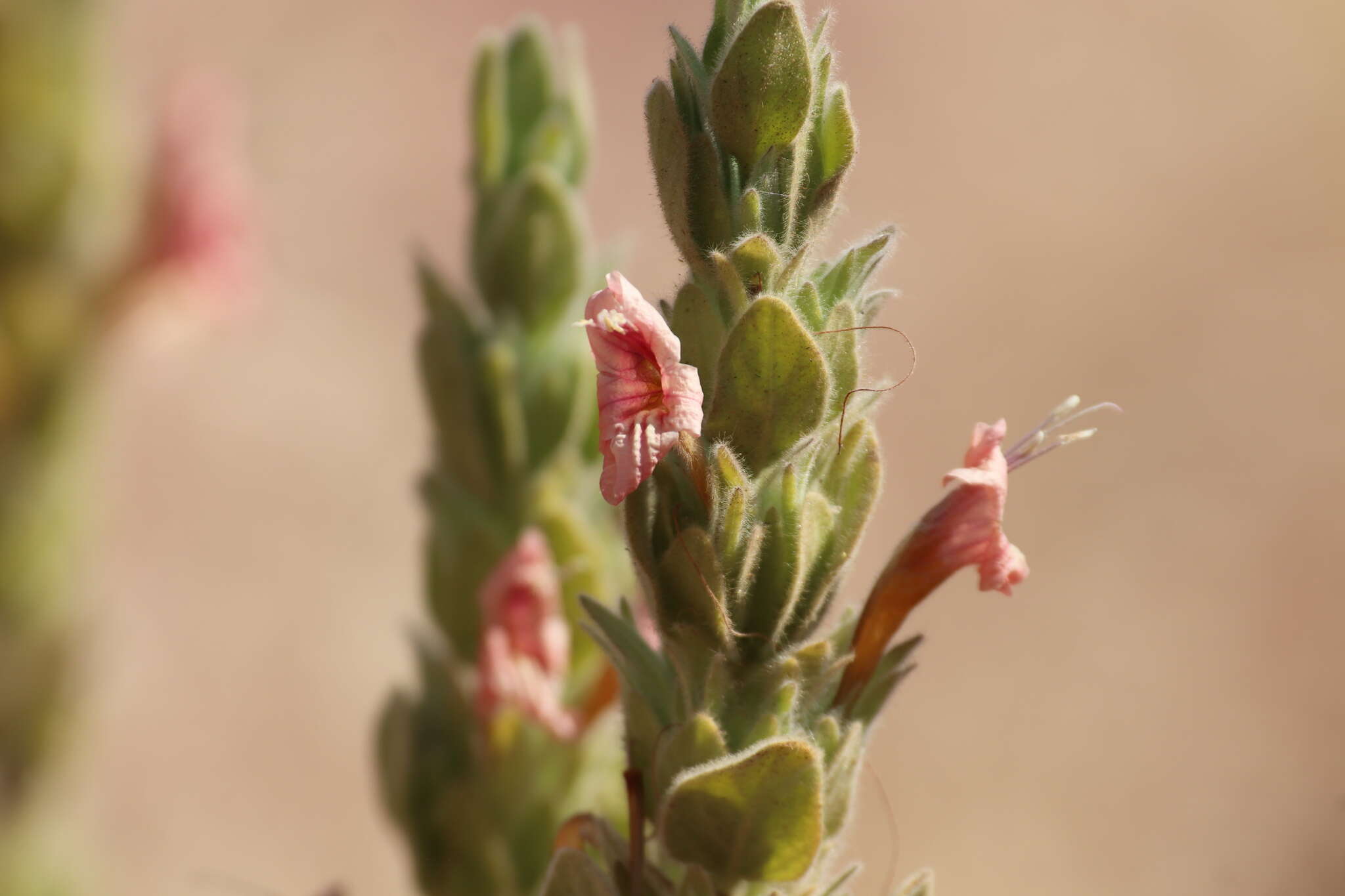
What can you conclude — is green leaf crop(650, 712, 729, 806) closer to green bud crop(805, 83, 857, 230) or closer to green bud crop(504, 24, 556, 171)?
green bud crop(805, 83, 857, 230)

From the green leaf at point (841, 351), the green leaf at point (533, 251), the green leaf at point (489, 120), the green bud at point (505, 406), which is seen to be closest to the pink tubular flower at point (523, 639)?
the green bud at point (505, 406)

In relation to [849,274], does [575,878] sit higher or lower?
lower

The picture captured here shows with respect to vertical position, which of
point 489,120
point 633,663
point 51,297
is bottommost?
point 633,663

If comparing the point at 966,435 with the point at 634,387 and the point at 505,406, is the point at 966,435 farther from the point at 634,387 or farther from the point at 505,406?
the point at 634,387

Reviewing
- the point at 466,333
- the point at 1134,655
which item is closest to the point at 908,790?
the point at 1134,655

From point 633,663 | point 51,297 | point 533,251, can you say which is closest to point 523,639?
point 533,251

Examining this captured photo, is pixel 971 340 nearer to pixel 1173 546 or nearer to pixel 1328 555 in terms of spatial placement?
pixel 1173 546
